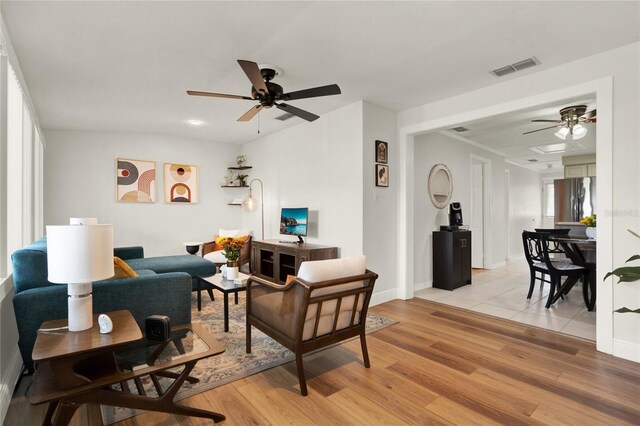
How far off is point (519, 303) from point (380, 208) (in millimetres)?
2101

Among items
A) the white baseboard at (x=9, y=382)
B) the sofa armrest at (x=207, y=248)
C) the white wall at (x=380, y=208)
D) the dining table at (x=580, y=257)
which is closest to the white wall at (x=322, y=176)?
the white wall at (x=380, y=208)

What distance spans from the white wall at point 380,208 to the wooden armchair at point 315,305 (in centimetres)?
162

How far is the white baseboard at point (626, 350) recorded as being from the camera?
2481 mm

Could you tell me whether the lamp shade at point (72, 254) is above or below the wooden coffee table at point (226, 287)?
above

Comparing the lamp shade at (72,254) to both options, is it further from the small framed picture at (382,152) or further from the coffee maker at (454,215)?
the coffee maker at (454,215)

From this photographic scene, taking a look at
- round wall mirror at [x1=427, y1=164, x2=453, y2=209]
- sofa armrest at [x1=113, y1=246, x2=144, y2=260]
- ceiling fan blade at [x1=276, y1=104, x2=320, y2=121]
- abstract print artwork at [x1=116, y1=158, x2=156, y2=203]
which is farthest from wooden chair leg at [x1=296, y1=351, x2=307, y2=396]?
abstract print artwork at [x1=116, y1=158, x2=156, y2=203]

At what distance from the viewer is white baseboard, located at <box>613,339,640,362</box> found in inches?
97.7

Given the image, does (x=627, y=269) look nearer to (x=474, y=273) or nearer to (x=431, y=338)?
(x=431, y=338)

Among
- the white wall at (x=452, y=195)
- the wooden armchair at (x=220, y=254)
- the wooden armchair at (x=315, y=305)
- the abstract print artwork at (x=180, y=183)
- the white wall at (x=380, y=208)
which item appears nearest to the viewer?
the wooden armchair at (x=315, y=305)

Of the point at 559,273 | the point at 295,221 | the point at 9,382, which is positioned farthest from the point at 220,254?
the point at 559,273

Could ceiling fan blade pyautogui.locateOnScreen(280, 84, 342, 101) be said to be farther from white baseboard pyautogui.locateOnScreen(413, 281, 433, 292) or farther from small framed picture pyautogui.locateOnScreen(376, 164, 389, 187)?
white baseboard pyautogui.locateOnScreen(413, 281, 433, 292)

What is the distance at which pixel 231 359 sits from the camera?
2479mm

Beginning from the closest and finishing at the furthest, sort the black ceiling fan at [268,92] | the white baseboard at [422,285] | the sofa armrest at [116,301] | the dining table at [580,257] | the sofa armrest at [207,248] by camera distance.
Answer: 1. the sofa armrest at [116,301]
2. the black ceiling fan at [268,92]
3. the dining table at [580,257]
4. the white baseboard at [422,285]
5. the sofa armrest at [207,248]

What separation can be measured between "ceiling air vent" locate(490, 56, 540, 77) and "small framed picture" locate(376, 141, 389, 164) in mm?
1428
